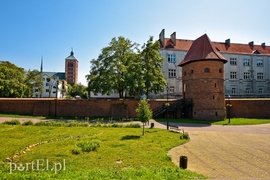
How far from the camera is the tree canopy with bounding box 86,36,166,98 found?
29875mm

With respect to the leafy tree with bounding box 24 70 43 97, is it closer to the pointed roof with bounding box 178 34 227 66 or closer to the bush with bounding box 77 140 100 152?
the pointed roof with bounding box 178 34 227 66

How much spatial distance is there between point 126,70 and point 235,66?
1092 inches

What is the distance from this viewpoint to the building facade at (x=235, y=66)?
4069cm

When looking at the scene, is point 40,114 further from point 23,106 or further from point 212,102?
point 212,102

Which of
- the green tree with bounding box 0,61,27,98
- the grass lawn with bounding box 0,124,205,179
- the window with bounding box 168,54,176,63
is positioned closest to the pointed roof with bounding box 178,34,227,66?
the window with bounding box 168,54,176,63

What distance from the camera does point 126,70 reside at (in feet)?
101

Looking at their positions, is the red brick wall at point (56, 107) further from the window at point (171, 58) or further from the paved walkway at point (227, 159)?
the paved walkway at point (227, 159)

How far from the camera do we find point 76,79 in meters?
112

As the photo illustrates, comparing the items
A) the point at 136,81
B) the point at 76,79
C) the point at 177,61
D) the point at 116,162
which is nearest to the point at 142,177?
the point at 116,162

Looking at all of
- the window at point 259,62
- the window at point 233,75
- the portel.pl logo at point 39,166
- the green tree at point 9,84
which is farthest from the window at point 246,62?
the green tree at point 9,84

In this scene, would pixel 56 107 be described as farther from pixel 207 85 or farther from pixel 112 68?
pixel 207 85

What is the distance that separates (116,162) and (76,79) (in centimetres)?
10926

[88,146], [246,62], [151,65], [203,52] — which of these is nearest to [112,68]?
[151,65]

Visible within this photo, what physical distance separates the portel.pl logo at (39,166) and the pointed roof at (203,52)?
1019 inches
